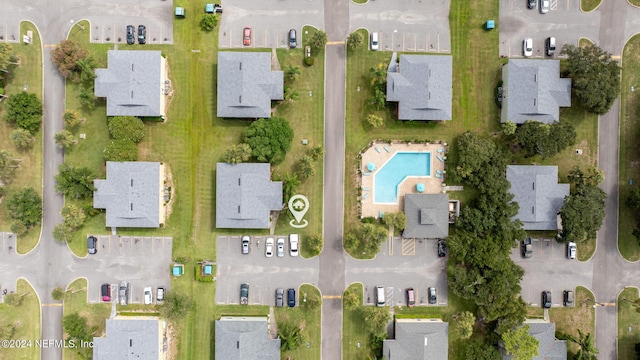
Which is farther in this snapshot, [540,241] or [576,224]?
[540,241]

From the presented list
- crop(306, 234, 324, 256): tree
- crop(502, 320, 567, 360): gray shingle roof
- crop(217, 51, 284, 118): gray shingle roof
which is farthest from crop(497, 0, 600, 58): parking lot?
crop(502, 320, 567, 360): gray shingle roof

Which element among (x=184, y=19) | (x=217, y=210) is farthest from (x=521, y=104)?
(x=184, y=19)

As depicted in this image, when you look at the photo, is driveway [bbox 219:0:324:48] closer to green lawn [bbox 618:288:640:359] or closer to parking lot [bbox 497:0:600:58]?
parking lot [bbox 497:0:600:58]

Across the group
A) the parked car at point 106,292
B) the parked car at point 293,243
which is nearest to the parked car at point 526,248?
the parked car at point 293,243

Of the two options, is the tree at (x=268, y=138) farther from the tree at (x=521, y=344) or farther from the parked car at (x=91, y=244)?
the tree at (x=521, y=344)

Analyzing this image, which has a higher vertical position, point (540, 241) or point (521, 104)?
point (521, 104)

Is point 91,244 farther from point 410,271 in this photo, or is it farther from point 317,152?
point 410,271

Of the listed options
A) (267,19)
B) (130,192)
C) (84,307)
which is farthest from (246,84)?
(84,307)

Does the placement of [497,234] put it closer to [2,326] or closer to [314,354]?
[314,354]
